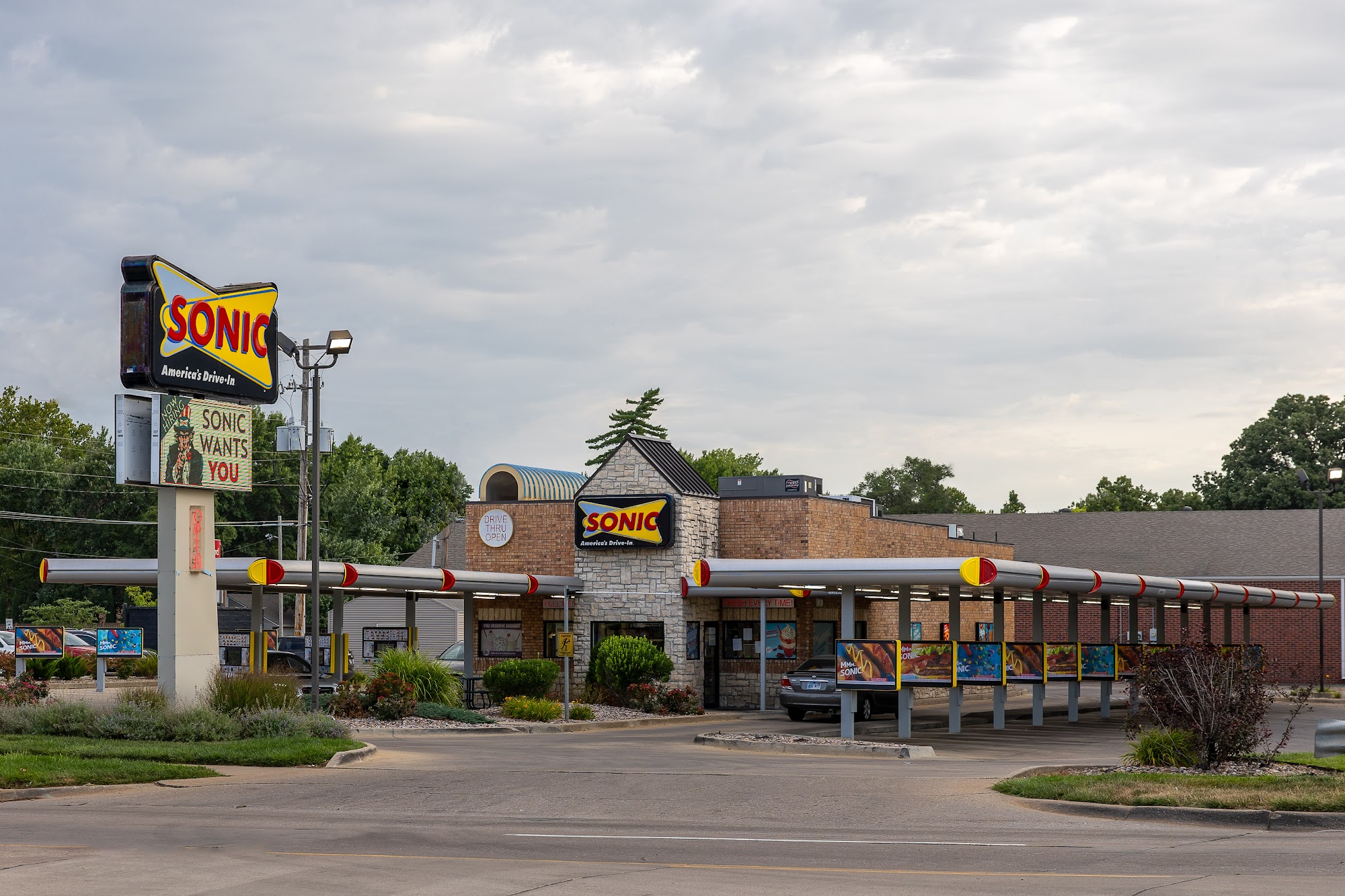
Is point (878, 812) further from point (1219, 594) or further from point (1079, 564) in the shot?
point (1079, 564)

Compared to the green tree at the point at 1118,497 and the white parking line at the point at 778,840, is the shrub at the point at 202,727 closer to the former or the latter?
the white parking line at the point at 778,840

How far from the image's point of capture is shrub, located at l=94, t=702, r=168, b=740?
22422 mm

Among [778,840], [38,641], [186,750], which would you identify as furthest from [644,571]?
[778,840]

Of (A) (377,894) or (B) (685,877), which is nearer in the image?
(A) (377,894)

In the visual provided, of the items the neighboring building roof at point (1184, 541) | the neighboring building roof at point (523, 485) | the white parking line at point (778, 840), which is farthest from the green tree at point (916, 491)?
the white parking line at point (778, 840)

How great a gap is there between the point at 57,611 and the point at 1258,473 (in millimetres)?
69809

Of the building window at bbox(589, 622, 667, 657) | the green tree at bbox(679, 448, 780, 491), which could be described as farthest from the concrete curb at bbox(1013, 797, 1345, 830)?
the green tree at bbox(679, 448, 780, 491)

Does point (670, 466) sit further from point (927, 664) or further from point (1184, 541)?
point (1184, 541)

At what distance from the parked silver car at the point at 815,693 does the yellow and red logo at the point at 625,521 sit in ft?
19.0

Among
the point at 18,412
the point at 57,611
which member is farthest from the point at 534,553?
the point at 18,412

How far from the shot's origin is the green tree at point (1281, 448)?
9175 cm

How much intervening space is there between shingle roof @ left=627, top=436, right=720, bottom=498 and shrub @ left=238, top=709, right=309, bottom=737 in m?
14.4

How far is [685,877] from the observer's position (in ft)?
37.8

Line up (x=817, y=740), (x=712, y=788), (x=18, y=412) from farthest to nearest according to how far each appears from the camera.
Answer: (x=18, y=412), (x=817, y=740), (x=712, y=788)
